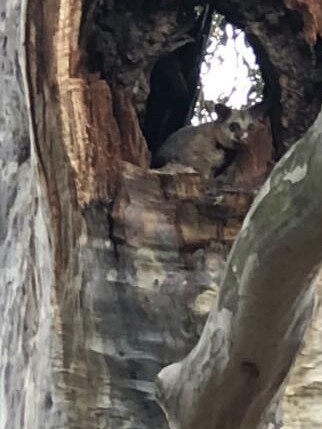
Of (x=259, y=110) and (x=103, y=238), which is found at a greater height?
(x=259, y=110)

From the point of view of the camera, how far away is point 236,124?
1.25 metres

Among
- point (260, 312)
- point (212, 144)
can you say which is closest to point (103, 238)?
point (212, 144)

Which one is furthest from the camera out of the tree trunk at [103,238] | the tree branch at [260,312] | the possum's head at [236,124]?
the possum's head at [236,124]

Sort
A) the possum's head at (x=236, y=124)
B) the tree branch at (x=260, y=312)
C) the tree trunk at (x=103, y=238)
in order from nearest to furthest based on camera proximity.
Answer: the tree branch at (x=260, y=312) < the tree trunk at (x=103, y=238) < the possum's head at (x=236, y=124)

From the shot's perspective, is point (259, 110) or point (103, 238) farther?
point (259, 110)

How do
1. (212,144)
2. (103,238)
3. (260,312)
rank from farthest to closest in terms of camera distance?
(212,144) < (103,238) < (260,312)

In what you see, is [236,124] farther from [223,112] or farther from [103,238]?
[103,238]

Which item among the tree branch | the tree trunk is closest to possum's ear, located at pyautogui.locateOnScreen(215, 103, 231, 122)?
the tree trunk

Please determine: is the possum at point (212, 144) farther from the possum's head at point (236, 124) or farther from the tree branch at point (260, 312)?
the tree branch at point (260, 312)

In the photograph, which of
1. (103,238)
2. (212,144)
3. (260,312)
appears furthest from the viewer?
(212,144)

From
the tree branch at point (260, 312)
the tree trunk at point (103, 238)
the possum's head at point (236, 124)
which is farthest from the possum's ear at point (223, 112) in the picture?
the tree branch at point (260, 312)

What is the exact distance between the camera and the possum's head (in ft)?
4.10

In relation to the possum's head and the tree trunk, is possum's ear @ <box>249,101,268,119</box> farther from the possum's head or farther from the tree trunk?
the tree trunk

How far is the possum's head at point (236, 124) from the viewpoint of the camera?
4.10 ft
